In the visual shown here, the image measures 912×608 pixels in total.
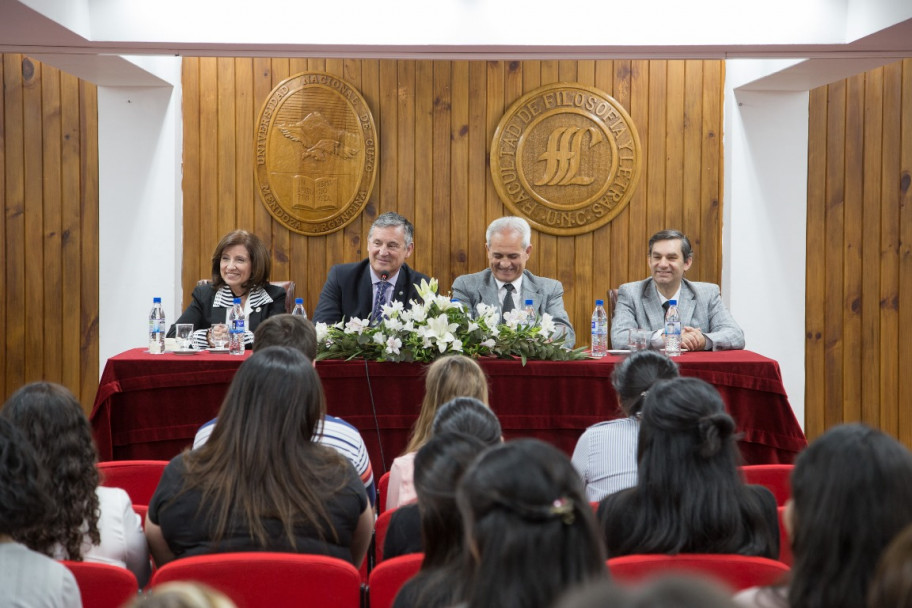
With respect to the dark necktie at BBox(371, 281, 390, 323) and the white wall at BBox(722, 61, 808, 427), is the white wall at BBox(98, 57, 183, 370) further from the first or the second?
the white wall at BBox(722, 61, 808, 427)

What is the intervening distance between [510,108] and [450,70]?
0.42 meters

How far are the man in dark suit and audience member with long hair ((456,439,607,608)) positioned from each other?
377 centimetres

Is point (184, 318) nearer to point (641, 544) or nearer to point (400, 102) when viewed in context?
point (400, 102)

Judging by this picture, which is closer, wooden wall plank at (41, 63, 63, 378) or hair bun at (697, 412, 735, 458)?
hair bun at (697, 412, 735, 458)

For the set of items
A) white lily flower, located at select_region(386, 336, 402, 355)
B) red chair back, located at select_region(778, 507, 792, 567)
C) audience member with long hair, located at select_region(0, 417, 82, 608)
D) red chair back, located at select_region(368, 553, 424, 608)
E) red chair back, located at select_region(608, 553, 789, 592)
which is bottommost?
red chair back, located at select_region(778, 507, 792, 567)

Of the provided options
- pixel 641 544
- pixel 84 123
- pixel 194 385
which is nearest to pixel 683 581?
pixel 641 544

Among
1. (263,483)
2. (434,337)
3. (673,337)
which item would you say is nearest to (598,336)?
(673,337)

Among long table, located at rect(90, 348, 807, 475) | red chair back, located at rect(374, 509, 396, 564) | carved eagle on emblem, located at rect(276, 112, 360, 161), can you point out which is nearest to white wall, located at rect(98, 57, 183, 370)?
carved eagle on emblem, located at rect(276, 112, 360, 161)

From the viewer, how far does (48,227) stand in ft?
19.0

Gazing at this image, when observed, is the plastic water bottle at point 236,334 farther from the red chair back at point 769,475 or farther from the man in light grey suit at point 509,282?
the red chair back at point 769,475

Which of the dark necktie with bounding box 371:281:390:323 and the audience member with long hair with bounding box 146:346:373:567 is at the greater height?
the dark necktie with bounding box 371:281:390:323

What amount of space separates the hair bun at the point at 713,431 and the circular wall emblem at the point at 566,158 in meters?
3.86

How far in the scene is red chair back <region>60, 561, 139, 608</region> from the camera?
170 cm

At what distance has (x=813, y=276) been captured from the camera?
580cm
